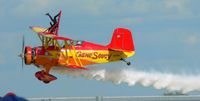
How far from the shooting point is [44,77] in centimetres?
3862

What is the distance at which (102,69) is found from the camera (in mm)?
41844

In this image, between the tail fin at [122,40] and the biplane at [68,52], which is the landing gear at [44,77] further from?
the tail fin at [122,40]

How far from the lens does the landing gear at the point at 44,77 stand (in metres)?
38.3

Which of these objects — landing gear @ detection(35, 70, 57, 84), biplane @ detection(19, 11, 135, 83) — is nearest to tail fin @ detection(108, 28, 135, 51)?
biplane @ detection(19, 11, 135, 83)

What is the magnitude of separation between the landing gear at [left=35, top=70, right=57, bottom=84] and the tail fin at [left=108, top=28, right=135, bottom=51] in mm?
5482

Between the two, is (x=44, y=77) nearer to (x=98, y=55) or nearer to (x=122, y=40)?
(x=98, y=55)

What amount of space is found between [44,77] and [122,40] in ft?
22.3

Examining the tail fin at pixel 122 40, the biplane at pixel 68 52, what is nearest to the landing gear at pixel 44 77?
the biplane at pixel 68 52

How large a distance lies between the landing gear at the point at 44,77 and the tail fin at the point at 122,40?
5.48 m

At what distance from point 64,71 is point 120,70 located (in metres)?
4.28

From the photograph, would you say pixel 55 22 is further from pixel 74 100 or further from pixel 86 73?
pixel 74 100

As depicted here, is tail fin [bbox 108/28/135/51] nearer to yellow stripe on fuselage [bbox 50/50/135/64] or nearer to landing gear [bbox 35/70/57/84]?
yellow stripe on fuselage [bbox 50/50/135/64]

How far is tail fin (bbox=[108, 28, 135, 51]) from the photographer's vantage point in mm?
41438

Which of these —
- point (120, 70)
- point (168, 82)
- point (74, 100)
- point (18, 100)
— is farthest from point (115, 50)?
point (18, 100)
